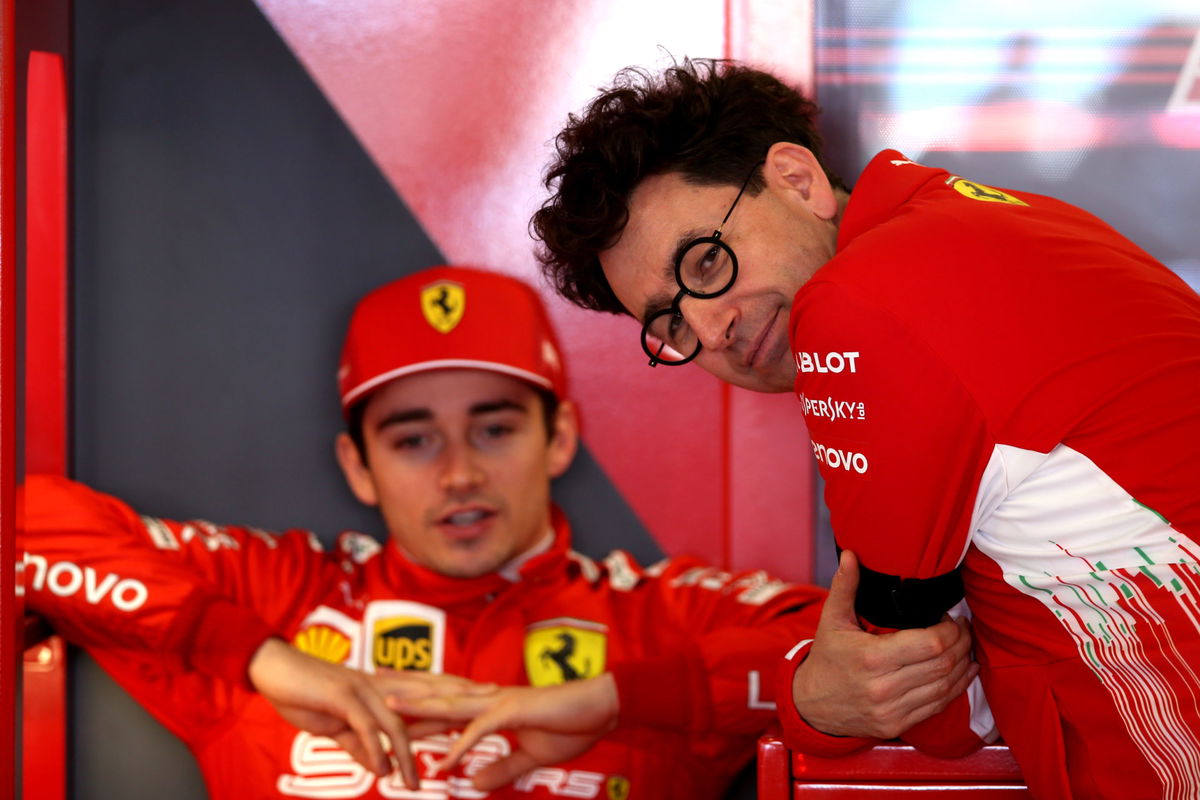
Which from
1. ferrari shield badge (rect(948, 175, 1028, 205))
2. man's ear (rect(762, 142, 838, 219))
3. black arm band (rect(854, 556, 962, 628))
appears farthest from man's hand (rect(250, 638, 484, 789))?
ferrari shield badge (rect(948, 175, 1028, 205))

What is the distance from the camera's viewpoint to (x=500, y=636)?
5.93 ft

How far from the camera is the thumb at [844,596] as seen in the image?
1.10m

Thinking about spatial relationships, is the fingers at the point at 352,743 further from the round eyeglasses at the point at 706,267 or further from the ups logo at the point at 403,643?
the round eyeglasses at the point at 706,267

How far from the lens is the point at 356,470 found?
6.35 feet

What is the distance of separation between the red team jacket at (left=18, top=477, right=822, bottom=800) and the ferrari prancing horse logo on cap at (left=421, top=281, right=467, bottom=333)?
369 millimetres

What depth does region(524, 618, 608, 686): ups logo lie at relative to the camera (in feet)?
5.86

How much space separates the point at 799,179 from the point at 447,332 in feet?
2.53

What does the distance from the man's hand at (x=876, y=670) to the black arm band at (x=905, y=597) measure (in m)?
0.02

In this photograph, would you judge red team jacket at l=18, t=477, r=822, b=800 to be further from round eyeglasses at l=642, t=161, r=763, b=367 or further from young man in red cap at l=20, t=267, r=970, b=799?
round eyeglasses at l=642, t=161, r=763, b=367

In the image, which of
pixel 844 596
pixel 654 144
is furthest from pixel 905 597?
pixel 654 144

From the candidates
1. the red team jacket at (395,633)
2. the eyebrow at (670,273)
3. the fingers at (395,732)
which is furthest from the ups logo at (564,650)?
the eyebrow at (670,273)

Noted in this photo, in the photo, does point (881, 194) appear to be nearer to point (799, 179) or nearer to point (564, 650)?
point (799, 179)

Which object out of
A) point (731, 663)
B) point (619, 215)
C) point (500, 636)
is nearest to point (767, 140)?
point (619, 215)

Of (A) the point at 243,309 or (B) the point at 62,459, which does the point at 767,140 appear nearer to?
(A) the point at 243,309
